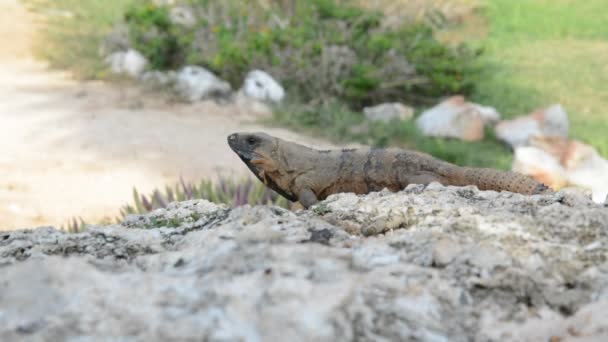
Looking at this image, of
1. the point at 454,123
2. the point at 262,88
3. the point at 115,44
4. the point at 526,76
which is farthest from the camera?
the point at 115,44

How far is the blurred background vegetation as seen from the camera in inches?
328

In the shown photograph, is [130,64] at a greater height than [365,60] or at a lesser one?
greater

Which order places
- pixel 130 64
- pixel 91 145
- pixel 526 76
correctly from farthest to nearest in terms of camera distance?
pixel 526 76
pixel 130 64
pixel 91 145

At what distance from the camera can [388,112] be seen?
865 cm

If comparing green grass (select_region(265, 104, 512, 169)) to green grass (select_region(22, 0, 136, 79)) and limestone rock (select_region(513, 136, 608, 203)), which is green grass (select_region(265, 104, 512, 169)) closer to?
limestone rock (select_region(513, 136, 608, 203))

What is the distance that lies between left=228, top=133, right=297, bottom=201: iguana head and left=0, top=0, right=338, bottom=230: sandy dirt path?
7.01 feet

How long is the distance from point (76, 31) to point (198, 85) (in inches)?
146

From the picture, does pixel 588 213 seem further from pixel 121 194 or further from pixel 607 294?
pixel 121 194

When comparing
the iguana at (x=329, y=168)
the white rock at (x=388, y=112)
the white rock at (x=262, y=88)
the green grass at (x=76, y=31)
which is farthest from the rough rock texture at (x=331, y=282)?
the green grass at (x=76, y=31)

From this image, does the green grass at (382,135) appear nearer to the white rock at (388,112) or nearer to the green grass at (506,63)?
the green grass at (506,63)

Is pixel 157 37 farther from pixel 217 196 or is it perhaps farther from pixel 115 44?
pixel 217 196

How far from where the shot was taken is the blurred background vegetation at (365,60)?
8344 mm

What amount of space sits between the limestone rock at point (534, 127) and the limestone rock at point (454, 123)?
250mm

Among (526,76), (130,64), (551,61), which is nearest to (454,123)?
(526,76)
